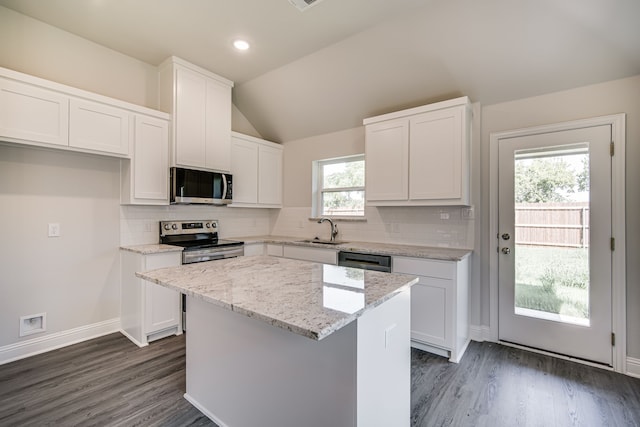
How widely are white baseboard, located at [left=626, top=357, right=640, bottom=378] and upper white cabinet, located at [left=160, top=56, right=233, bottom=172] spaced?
4.18 metres

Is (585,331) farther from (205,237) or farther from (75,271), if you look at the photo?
(75,271)

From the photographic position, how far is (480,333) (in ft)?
9.96

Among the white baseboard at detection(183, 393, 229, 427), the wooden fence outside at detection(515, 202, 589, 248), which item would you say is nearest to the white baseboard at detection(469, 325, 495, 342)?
the wooden fence outside at detection(515, 202, 589, 248)

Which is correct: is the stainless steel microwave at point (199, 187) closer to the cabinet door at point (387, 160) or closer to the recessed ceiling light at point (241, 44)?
the recessed ceiling light at point (241, 44)

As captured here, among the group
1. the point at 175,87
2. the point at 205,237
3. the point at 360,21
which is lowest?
the point at 205,237

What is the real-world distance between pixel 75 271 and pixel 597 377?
15.1 feet

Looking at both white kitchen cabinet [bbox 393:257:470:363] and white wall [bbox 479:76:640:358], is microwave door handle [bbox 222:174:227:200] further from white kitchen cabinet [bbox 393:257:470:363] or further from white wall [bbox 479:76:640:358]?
white wall [bbox 479:76:640:358]

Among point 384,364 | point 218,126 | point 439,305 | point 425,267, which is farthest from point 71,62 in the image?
point 439,305

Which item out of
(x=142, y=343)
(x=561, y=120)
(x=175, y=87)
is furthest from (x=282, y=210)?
(x=561, y=120)

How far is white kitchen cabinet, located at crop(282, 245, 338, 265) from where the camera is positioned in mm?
3332

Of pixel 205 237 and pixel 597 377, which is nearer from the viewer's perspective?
pixel 597 377

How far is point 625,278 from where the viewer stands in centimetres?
242

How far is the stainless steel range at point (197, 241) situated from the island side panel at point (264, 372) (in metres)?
1.27

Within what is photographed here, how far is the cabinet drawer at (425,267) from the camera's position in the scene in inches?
103
